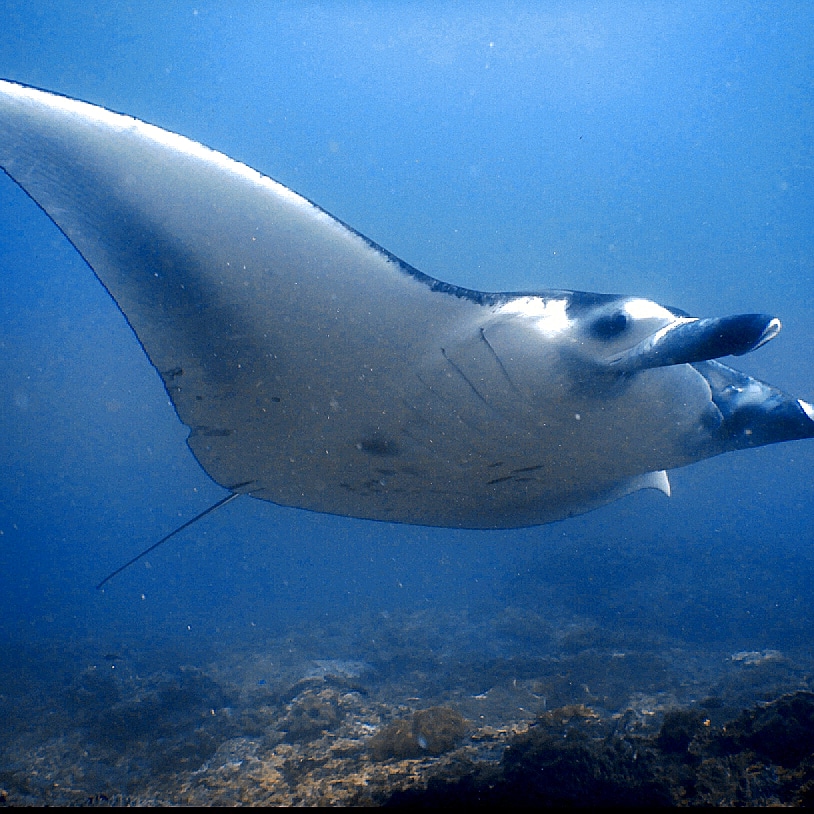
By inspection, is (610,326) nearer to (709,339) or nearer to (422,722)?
(709,339)

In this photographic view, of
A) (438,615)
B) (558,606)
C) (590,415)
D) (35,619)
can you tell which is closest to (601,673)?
(558,606)

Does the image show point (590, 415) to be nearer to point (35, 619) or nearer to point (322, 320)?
point (322, 320)

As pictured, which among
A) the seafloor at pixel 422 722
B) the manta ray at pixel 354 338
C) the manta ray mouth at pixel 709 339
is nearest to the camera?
the manta ray mouth at pixel 709 339

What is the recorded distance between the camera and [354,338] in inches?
94.8

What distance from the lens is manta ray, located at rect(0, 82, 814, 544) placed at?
1917mm

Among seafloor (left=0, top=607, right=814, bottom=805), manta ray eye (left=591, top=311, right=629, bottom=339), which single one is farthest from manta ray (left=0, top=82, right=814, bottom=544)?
seafloor (left=0, top=607, right=814, bottom=805)

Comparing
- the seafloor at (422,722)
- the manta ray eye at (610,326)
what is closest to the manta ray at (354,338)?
the manta ray eye at (610,326)

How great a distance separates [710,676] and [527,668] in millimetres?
3543

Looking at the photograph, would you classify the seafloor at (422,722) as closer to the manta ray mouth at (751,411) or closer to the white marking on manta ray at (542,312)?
the manta ray mouth at (751,411)

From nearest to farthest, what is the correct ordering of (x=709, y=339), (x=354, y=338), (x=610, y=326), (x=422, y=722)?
(x=709, y=339), (x=610, y=326), (x=354, y=338), (x=422, y=722)

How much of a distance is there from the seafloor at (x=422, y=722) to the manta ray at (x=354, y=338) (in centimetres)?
186

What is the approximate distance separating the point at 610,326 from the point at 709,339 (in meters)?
0.50

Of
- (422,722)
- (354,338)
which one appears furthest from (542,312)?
(422,722)

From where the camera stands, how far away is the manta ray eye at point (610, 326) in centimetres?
207
